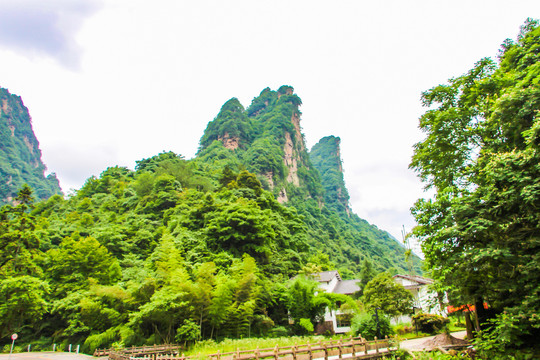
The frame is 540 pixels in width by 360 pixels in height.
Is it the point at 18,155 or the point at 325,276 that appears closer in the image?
the point at 325,276

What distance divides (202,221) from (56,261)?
11.4 meters

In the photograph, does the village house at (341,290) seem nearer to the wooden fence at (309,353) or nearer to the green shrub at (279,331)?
the green shrub at (279,331)

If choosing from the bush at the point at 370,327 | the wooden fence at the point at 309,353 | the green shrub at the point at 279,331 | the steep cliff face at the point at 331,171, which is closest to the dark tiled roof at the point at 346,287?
the green shrub at the point at 279,331

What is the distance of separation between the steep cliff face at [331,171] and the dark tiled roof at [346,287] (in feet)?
301

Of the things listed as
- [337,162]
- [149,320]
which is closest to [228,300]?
[149,320]

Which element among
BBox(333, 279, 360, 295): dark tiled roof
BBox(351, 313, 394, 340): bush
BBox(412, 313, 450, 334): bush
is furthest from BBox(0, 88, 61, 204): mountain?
BBox(412, 313, 450, 334): bush

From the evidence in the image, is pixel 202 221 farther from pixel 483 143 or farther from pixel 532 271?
pixel 532 271

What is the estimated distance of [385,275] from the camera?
23328 mm

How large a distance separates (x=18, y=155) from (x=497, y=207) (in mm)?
164208

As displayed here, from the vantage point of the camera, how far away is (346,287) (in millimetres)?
33875

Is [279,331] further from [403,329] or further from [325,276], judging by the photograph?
[325,276]

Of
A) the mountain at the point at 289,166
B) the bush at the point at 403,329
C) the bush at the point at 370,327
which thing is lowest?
the bush at the point at 403,329

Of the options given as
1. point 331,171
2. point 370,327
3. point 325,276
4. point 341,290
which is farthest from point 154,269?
point 331,171

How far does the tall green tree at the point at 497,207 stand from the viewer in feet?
26.1
